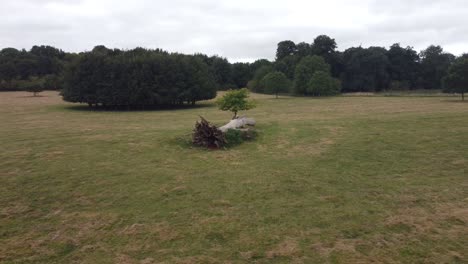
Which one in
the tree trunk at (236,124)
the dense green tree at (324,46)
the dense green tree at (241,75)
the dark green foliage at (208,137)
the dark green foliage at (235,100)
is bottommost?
the dark green foliage at (208,137)

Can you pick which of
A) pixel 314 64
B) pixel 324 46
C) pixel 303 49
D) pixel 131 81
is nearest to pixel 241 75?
pixel 303 49

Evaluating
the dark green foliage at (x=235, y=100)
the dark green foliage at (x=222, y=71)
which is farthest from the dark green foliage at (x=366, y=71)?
the dark green foliage at (x=235, y=100)

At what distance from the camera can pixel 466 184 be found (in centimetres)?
963

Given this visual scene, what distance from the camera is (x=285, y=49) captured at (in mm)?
90875

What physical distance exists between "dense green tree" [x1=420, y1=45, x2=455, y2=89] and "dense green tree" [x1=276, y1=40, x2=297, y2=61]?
29915 millimetres

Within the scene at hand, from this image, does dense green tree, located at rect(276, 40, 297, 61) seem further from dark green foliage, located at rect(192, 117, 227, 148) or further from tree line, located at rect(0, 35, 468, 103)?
dark green foliage, located at rect(192, 117, 227, 148)

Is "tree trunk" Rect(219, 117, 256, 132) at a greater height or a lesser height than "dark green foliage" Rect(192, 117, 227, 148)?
greater

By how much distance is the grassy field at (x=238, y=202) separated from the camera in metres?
6.23

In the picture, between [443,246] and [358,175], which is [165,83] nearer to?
[358,175]

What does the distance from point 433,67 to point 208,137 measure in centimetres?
8222

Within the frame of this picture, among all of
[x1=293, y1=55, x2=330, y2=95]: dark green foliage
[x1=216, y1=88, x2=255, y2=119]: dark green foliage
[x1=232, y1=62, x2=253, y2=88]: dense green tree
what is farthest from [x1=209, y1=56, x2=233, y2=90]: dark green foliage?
[x1=216, y1=88, x2=255, y2=119]: dark green foliage

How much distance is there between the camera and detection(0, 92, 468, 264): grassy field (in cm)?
623

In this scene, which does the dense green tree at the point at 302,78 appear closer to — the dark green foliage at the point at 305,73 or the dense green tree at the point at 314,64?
the dark green foliage at the point at 305,73

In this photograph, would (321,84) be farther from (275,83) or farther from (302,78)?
(275,83)
